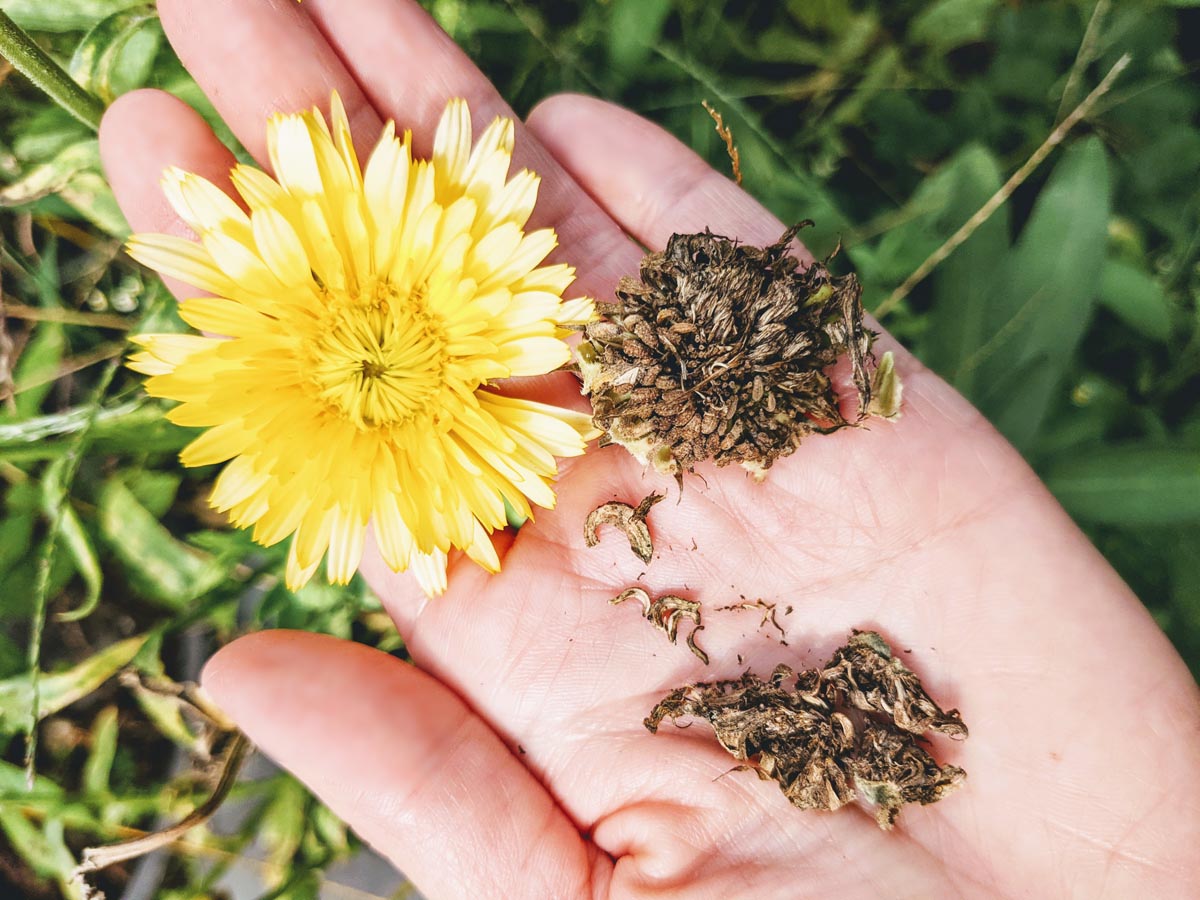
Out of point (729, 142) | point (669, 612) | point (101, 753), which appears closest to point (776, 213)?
point (729, 142)

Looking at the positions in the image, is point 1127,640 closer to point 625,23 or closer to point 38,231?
point 625,23

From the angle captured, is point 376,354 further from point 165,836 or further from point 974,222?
point 974,222

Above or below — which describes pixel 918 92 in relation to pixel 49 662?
above

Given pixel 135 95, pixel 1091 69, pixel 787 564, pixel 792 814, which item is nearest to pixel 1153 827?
pixel 792 814

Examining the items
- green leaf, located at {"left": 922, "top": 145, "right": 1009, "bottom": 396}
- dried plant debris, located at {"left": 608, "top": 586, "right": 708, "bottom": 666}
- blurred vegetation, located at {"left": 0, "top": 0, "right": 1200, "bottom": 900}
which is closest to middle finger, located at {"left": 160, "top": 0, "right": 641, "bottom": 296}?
blurred vegetation, located at {"left": 0, "top": 0, "right": 1200, "bottom": 900}

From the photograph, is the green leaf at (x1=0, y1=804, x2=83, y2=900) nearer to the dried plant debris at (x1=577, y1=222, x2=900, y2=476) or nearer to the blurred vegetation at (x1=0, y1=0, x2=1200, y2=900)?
the blurred vegetation at (x1=0, y1=0, x2=1200, y2=900)

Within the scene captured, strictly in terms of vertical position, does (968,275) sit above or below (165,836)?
above
